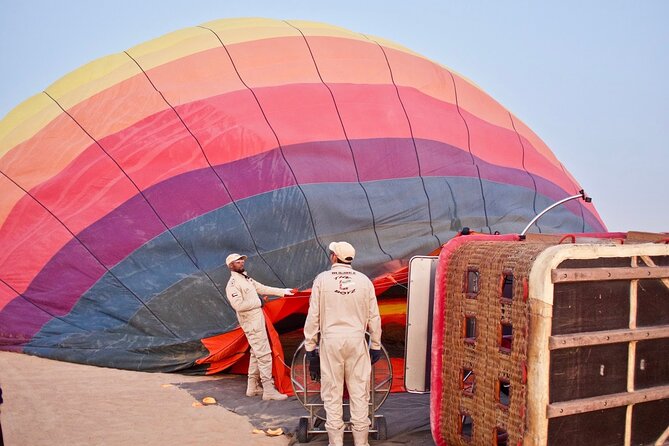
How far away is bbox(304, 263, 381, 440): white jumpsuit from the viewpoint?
17.6 feet

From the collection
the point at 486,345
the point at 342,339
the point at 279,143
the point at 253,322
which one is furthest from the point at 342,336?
the point at 279,143

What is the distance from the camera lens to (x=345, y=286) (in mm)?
5375

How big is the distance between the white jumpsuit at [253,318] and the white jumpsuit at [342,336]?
196 cm

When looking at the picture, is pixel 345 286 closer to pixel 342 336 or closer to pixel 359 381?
pixel 342 336

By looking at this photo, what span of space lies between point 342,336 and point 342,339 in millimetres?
18

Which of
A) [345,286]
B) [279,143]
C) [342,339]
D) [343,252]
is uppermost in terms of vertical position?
[279,143]

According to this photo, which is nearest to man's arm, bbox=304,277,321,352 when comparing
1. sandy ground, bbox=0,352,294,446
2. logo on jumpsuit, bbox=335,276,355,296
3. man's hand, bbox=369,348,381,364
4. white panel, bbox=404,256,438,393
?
logo on jumpsuit, bbox=335,276,355,296

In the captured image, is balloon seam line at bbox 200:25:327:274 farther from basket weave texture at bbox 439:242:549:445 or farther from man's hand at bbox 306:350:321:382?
basket weave texture at bbox 439:242:549:445

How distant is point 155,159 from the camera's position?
9445 millimetres

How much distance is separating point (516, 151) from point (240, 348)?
4896 millimetres

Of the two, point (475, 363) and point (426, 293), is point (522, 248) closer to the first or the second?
point (475, 363)

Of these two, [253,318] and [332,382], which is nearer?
[332,382]

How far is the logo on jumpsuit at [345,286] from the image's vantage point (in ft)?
17.6

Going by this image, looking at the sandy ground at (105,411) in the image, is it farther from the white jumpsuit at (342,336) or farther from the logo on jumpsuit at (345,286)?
the logo on jumpsuit at (345,286)
